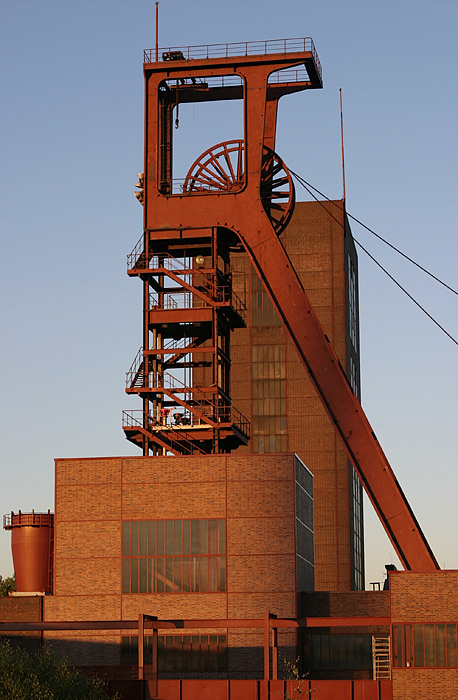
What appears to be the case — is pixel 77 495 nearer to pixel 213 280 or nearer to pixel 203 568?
pixel 203 568

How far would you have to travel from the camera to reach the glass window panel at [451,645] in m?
47.6

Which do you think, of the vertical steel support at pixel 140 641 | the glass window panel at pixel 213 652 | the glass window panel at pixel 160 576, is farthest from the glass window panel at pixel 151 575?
the vertical steel support at pixel 140 641

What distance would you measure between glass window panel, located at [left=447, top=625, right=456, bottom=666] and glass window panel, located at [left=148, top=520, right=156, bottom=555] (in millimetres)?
14667

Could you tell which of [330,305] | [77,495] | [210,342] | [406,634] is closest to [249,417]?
[330,305]

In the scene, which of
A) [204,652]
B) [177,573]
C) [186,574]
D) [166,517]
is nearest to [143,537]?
[166,517]

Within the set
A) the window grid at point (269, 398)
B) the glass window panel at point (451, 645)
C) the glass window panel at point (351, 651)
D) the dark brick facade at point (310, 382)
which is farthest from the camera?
the window grid at point (269, 398)

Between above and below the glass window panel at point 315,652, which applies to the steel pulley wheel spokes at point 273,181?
above

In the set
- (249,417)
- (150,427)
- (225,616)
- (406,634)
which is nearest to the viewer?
(406,634)

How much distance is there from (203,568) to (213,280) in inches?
559

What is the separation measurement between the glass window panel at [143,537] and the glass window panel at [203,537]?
102 inches

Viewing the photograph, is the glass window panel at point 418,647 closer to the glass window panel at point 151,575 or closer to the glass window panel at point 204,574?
the glass window panel at point 204,574

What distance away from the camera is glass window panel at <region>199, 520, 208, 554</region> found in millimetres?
55781

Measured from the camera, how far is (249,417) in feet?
288

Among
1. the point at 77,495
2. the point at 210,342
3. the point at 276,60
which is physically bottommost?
the point at 77,495
